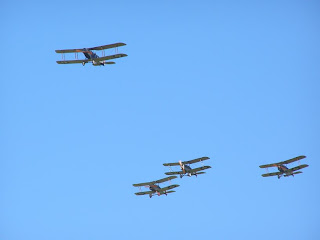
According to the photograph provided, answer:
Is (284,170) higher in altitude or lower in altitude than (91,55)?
lower

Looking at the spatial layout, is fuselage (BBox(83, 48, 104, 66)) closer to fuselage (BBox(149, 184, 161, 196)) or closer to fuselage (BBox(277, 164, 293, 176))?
fuselage (BBox(149, 184, 161, 196))

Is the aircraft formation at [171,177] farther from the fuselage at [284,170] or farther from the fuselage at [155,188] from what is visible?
the fuselage at [284,170]

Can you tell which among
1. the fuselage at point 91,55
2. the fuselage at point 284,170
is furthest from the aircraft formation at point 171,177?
the fuselage at point 91,55

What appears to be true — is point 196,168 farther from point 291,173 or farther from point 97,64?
point 97,64

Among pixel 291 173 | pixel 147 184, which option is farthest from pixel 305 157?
pixel 147 184

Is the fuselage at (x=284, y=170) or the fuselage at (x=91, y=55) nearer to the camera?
the fuselage at (x=91, y=55)

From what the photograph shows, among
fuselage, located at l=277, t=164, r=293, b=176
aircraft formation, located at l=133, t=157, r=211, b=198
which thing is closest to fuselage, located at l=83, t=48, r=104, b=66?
aircraft formation, located at l=133, t=157, r=211, b=198

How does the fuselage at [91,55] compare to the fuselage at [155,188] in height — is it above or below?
above

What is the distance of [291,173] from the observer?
121875mm

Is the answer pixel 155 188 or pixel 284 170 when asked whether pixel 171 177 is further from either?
pixel 284 170

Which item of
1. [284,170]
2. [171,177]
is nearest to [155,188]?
[171,177]

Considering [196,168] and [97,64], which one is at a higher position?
[97,64]

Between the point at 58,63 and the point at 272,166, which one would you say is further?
the point at 272,166

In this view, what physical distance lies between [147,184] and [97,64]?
94.9 ft
